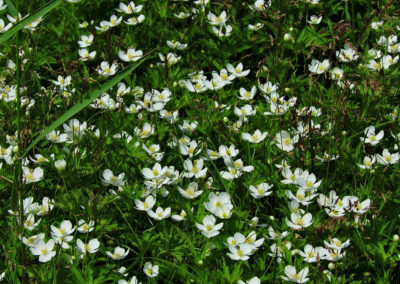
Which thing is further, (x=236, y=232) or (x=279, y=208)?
(x=279, y=208)

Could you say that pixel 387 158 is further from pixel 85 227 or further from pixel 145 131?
pixel 85 227

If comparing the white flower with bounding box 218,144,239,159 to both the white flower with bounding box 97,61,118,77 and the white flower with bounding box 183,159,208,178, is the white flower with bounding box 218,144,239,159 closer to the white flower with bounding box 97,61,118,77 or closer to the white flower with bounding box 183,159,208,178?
the white flower with bounding box 183,159,208,178

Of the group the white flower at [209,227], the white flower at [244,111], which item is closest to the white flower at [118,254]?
the white flower at [209,227]

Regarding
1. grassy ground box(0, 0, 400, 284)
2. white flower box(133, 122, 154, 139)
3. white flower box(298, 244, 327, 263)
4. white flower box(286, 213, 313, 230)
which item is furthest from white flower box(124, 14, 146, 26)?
white flower box(298, 244, 327, 263)

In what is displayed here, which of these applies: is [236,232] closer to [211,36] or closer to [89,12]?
[211,36]

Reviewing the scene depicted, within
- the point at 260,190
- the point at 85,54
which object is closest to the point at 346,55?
the point at 260,190

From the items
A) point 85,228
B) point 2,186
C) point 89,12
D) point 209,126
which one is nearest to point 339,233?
point 209,126
